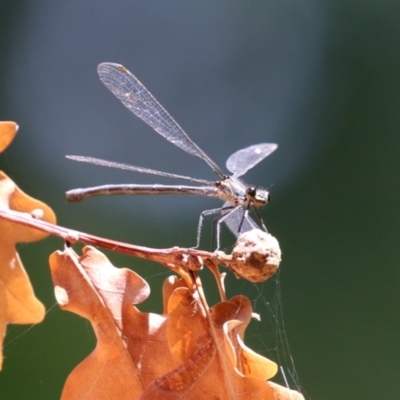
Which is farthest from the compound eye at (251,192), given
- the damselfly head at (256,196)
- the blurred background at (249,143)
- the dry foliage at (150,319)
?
the blurred background at (249,143)

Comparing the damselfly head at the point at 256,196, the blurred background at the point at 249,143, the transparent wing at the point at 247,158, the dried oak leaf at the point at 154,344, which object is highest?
the transparent wing at the point at 247,158

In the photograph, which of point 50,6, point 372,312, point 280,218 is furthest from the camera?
point 50,6

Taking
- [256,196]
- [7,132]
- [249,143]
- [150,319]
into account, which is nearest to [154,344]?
[150,319]

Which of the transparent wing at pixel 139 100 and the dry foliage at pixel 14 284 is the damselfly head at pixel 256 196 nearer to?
the transparent wing at pixel 139 100

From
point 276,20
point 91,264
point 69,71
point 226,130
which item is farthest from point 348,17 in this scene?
point 91,264

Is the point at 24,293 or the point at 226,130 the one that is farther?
the point at 226,130

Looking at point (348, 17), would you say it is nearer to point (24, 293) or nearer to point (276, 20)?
point (276, 20)
